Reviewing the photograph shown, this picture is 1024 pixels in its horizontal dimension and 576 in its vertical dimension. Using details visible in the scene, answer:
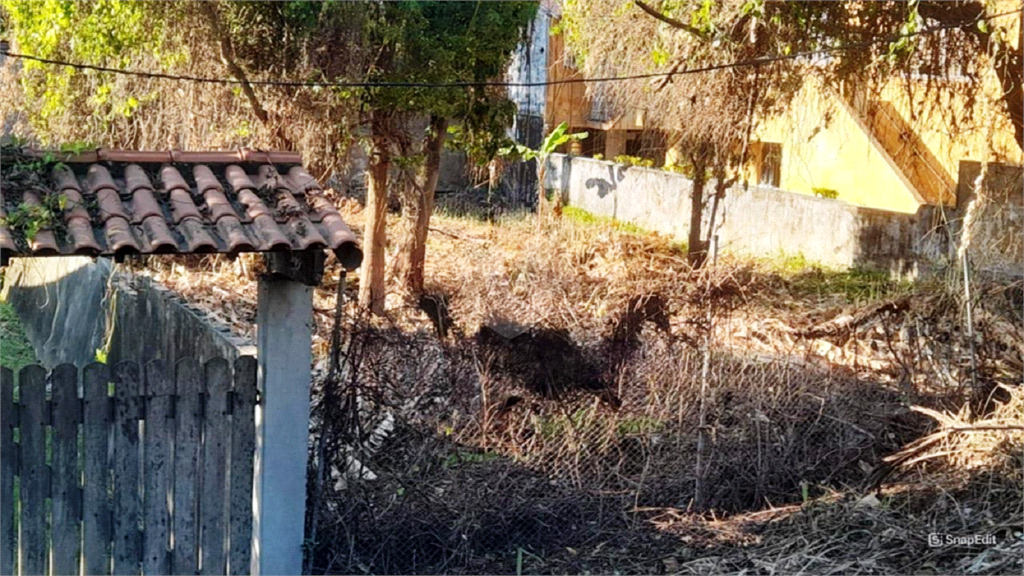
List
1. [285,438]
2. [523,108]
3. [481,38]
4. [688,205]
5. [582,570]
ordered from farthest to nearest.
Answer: [523,108], [688,205], [481,38], [582,570], [285,438]

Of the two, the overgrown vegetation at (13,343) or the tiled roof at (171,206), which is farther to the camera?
the overgrown vegetation at (13,343)

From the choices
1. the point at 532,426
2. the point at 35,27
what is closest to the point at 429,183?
the point at 35,27

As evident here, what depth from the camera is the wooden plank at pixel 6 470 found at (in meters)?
5.24

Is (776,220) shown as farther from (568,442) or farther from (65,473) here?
(65,473)

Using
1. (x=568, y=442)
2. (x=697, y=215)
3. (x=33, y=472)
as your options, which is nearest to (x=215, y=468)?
(x=33, y=472)

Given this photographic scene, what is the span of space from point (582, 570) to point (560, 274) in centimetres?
730

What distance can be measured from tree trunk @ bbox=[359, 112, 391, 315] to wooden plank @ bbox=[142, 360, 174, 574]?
26.9 ft

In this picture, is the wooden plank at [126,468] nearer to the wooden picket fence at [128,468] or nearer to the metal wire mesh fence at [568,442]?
the wooden picket fence at [128,468]

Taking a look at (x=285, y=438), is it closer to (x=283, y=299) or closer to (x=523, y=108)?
(x=283, y=299)

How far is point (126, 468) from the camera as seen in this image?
17.9 feet

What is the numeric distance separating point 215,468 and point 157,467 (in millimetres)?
301

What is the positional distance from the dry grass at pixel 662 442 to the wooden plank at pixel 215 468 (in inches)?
26.5

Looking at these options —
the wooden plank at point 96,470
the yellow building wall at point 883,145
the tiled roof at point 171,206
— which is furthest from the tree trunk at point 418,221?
the wooden plank at point 96,470

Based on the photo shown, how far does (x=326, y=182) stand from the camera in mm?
13992
